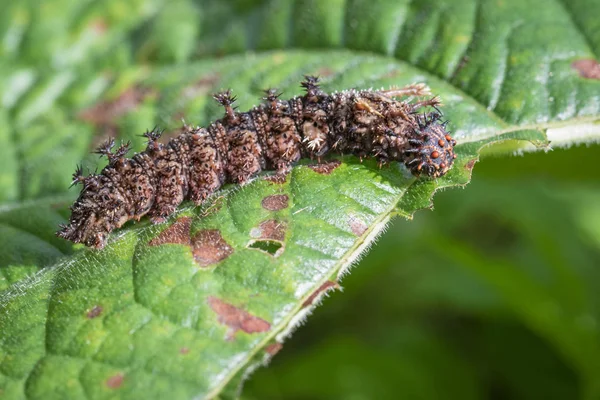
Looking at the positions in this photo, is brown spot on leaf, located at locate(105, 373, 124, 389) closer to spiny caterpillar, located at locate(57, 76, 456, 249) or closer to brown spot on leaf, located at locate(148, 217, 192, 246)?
brown spot on leaf, located at locate(148, 217, 192, 246)

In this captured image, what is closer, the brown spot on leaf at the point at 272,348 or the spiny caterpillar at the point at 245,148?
the brown spot on leaf at the point at 272,348

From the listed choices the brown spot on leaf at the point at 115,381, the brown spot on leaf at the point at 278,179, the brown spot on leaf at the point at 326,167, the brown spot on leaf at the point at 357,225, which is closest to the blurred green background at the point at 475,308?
the brown spot on leaf at the point at 326,167

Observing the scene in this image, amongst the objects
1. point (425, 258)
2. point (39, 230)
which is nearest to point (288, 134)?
point (39, 230)

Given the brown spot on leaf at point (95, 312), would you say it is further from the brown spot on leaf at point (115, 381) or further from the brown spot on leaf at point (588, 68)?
the brown spot on leaf at point (588, 68)

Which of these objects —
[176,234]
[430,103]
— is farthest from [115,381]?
[430,103]

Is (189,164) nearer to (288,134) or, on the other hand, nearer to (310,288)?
(288,134)
